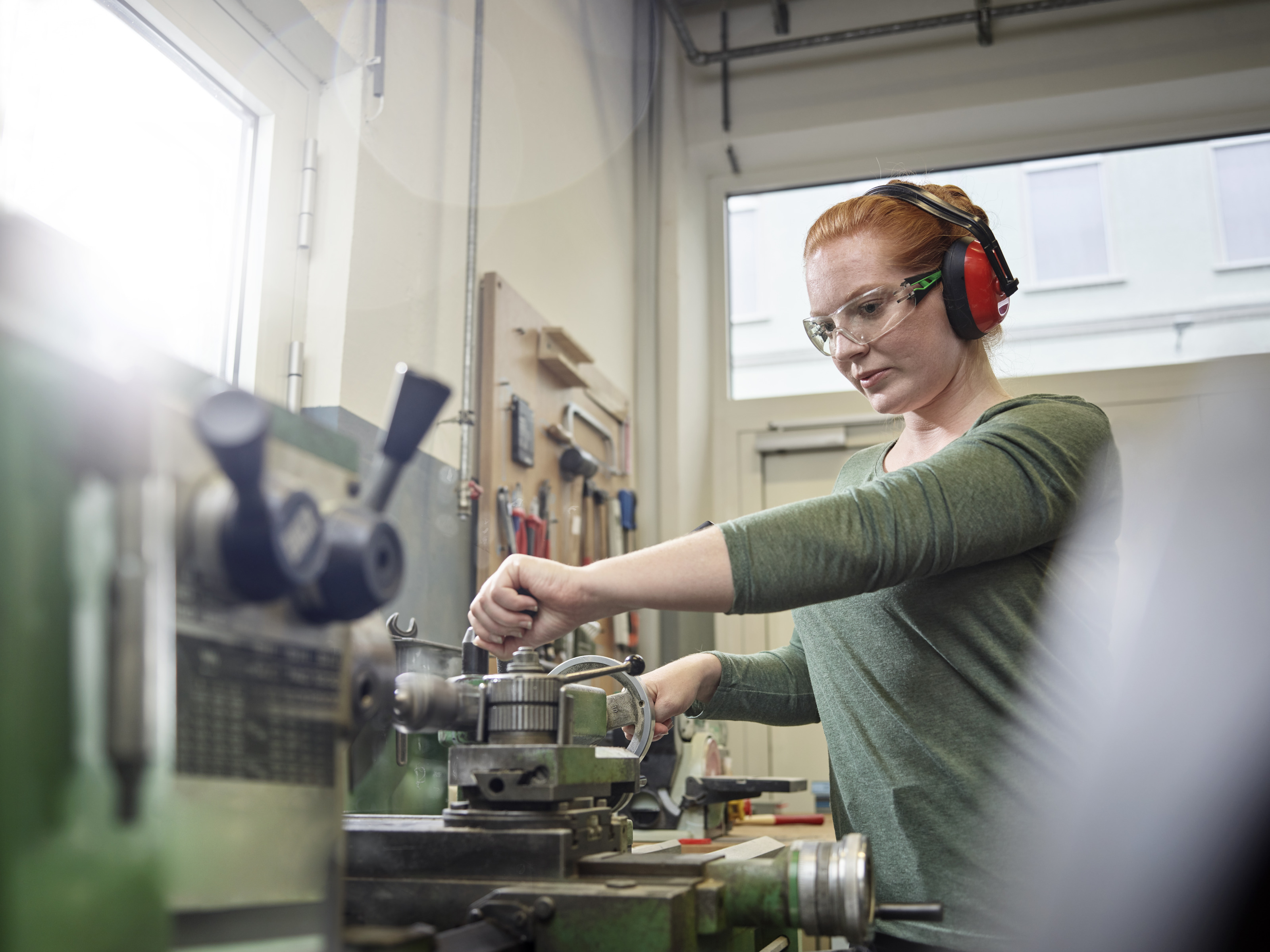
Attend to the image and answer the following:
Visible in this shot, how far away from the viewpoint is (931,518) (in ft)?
3.01

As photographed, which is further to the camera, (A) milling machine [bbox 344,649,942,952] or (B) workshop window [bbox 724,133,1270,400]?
(B) workshop window [bbox 724,133,1270,400]

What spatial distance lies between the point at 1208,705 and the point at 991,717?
43cm

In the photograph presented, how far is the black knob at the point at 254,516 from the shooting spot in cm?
45

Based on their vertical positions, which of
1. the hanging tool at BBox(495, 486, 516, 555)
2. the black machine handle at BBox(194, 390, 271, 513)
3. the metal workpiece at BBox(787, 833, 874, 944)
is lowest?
the metal workpiece at BBox(787, 833, 874, 944)

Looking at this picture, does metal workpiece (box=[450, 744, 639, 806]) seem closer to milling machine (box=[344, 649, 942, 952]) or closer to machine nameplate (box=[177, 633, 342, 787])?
milling machine (box=[344, 649, 942, 952])

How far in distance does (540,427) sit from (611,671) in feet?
4.94

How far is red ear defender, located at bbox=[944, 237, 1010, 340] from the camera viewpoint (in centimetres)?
121

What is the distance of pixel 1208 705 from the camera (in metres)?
0.62

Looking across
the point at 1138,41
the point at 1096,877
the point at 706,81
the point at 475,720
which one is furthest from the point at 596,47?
the point at 1096,877

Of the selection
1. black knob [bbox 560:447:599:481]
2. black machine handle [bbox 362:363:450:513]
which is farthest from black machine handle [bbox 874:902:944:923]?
black knob [bbox 560:447:599:481]

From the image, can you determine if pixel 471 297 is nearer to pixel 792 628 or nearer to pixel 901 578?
pixel 901 578

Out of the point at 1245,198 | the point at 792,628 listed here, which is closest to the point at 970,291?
the point at 792,628

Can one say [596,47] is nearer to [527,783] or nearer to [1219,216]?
[1219,216]

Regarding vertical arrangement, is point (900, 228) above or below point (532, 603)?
above
